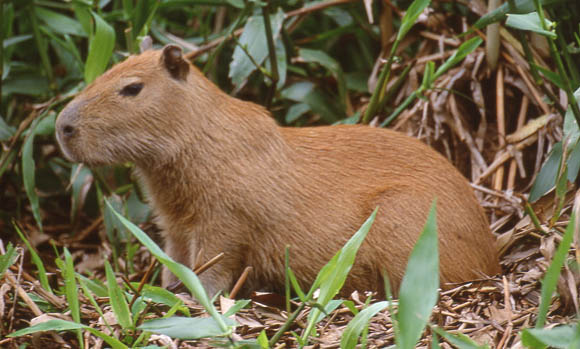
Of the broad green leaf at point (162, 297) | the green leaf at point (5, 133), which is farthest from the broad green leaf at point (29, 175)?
the broad green leaf at point (162, 297)

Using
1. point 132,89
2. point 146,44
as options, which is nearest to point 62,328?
point 132,89

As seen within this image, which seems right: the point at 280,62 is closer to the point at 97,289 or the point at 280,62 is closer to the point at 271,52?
the point at 271,52

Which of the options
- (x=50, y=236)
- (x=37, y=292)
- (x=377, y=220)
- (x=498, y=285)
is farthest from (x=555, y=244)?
(x=50, y=236)

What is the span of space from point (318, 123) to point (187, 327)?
9.24ft

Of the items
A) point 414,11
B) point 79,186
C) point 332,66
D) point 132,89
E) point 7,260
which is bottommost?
point 79,186

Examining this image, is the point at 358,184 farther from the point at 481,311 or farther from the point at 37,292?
the point at 37,292

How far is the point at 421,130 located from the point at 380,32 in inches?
33.7

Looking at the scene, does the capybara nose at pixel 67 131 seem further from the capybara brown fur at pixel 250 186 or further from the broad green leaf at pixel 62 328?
the broad green leaf at pixel 62 328

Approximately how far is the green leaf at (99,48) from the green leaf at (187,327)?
73.3 inches

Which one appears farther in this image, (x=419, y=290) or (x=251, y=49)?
(x=251, y=49)

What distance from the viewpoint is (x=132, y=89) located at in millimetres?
3393

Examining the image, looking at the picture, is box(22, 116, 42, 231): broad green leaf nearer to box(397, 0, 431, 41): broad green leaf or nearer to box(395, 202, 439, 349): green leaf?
box(397, 0, 431, 41): broad green leaf

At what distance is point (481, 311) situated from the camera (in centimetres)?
283

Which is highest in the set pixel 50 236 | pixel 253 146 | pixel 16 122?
pixel 253 146
